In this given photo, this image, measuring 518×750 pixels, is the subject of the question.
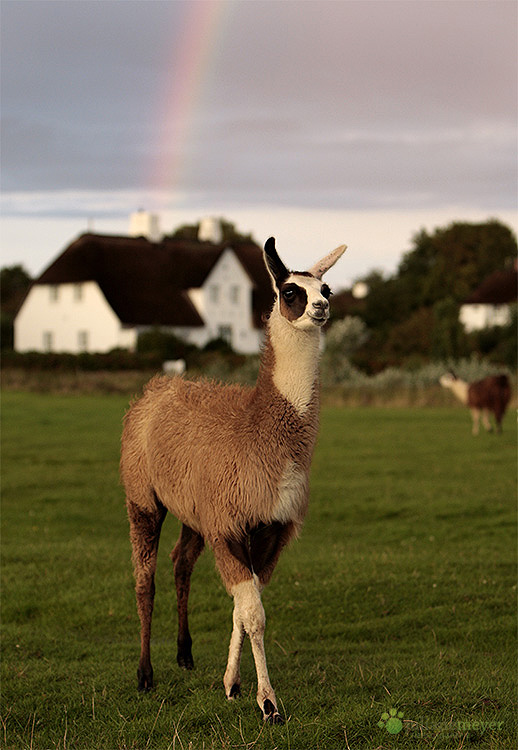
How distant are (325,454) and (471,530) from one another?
10761mm

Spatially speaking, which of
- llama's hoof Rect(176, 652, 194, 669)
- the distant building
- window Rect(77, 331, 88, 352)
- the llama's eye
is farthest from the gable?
the llama's eye

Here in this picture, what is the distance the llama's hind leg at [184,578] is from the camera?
8.66 m

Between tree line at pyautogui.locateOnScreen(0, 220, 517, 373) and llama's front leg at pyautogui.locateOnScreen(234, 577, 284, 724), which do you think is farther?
tree line at pyautogui.locateOnScreen(0, 220, 517, 373)

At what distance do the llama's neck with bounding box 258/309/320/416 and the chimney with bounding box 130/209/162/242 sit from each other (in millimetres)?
65201

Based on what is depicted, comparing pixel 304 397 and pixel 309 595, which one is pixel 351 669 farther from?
pixel 309 595

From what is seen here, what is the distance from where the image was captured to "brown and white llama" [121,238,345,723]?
6965 mm

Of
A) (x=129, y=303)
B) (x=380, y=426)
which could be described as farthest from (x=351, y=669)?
(x=129, y=303)

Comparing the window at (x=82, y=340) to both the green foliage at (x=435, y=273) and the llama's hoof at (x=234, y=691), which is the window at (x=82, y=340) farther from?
the llama's hoof at (x=234, y=691)

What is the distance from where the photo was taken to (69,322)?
6712 cm

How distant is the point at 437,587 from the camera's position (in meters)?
12.7

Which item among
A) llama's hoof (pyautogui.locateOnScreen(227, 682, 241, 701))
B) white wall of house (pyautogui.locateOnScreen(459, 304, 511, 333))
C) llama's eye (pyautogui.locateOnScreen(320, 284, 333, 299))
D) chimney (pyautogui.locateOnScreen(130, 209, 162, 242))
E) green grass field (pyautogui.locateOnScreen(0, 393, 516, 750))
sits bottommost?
green grass field (pyautogui.locateOnScreen(0, 393, 516, 750))

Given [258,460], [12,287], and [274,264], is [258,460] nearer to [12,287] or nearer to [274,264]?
[274,264]

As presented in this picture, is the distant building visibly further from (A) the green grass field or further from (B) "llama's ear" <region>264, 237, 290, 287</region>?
(B) "llama's ear" <region>264, 237, 290, 287</region>

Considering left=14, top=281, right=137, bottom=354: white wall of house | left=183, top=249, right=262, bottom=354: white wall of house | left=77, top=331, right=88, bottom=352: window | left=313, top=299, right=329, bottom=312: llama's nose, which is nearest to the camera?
left=313, top=299, right=329, bottom=312: llama's nose
